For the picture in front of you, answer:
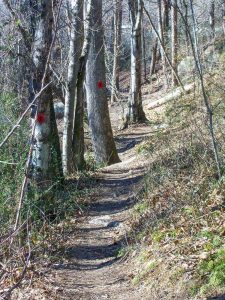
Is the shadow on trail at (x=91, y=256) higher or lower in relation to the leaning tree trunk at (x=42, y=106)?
lower

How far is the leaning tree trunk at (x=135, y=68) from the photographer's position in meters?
18.3

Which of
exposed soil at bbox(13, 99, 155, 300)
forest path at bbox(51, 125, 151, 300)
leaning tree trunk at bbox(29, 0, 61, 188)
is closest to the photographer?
exposed soil at bbox(13, 99, 155, 300)

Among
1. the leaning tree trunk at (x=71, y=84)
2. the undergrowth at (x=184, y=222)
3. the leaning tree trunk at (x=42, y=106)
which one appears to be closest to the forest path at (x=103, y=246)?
the undergrowth at (x=184, y=222)

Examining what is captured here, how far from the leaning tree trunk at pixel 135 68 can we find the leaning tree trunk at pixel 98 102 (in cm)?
510

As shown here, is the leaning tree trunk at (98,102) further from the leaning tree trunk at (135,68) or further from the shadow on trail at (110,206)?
the leaning tree trunk at (135,68)

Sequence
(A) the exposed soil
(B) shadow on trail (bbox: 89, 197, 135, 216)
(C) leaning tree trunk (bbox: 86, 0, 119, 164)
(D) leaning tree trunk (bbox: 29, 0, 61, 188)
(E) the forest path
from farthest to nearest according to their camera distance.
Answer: (C) leaning tree trunk (bbox: 86, 0, 119, 164)
(B) shadow on trail (bbox: 89, 197, 135, 216)
(D) leaning tree trunk (bbox: 29, 0, 61, 188)
(E) the forest path
(A) the exposed soil

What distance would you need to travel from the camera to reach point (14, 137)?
9102 millimetres

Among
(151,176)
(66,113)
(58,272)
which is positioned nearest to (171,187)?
(151,176)

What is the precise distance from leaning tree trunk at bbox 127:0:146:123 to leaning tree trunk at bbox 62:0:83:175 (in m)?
6.60

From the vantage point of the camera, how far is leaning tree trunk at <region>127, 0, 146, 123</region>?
18.3m

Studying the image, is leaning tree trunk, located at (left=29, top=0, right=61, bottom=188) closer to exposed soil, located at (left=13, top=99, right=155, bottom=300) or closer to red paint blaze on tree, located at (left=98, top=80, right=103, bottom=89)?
exposed soil, located at (left=13, top=99, right=155, bottom=300)

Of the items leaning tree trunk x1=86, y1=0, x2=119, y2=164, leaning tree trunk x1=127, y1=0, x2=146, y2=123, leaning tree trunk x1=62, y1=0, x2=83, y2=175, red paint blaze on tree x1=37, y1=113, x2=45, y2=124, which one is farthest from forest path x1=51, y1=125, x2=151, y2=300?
leaning tree trunk x1=127, y1=0, x2=146, y2=123

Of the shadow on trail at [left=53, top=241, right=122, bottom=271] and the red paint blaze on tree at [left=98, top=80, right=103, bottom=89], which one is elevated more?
the red paint blaze on tree at [left=98, top=80, right=103, bottom=89]

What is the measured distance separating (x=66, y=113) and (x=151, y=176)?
3.77 meters
